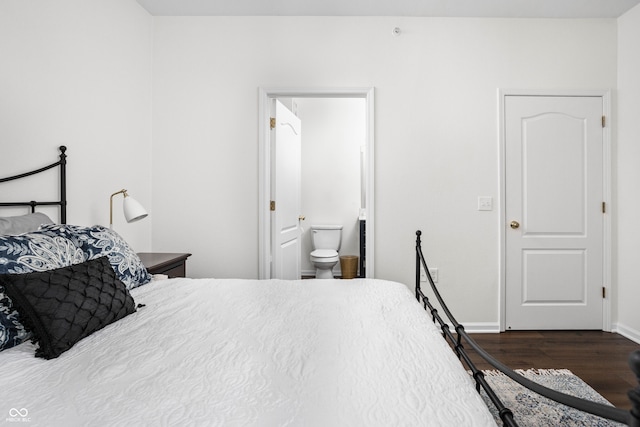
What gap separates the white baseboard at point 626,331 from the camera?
9.52ft

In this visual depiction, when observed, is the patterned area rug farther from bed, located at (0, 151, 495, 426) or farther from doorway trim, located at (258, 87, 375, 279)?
doorway trim, located at (258, 87, 375, 279)

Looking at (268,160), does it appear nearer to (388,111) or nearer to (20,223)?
(388,111)

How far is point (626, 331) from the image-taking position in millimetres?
3002

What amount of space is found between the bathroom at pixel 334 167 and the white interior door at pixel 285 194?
53.3 inches

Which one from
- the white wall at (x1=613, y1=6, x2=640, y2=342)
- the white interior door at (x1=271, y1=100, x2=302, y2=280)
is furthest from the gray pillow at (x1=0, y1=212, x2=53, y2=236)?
the white wall at (x1=613, y1=6, x2=640, y2=342)

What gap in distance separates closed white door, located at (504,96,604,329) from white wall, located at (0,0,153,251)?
10.5 feet

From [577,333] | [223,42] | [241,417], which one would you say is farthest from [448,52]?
[241,417]

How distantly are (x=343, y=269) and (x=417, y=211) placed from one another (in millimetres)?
1933

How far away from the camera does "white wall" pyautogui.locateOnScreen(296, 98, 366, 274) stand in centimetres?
507

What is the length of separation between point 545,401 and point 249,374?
1917 millimetres

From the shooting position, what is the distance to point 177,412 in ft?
2.50

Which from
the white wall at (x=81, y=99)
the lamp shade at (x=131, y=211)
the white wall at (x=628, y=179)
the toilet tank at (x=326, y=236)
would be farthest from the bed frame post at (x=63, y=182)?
the white wall at (x=628, y=179)

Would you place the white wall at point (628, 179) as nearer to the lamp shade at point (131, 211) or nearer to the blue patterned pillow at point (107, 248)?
the blue patterned pillow at point (107, 248)

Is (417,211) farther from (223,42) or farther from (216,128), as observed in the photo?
(223,42)
